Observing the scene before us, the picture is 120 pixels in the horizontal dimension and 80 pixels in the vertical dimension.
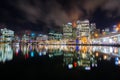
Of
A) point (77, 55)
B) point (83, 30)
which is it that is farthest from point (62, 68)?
point (83, 30)

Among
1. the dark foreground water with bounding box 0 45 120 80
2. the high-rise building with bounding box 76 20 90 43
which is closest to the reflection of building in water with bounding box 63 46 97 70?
the dark foreground water with bounding box 0 45 120 80

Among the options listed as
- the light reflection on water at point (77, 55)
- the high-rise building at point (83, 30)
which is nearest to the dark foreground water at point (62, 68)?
the light reflection on water at point (77, 55)

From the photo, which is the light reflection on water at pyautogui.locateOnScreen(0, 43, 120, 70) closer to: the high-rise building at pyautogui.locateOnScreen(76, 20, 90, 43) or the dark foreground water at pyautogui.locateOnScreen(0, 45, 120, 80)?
the dark foreground water at pyautogui.locateOnScreen(0, 45, 120, 80)

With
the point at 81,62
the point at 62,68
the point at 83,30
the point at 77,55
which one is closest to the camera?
the point at 62,68

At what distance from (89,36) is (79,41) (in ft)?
33.8

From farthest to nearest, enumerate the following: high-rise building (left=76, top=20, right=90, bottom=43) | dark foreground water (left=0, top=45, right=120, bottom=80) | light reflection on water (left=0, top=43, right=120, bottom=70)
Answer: high-rise building (left=76, top=20, right=90, bottom=43), light reflection on water (left=0, top=43, right=120, bottom=70), dark foreground water (left=0, top=45, right=120, bottom=80)

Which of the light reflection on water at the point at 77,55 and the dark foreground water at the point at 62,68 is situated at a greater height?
the light reflection on water at the point at 77,55

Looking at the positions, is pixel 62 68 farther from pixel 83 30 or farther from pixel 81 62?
pixel 83 30

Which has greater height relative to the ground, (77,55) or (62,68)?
(77,55)

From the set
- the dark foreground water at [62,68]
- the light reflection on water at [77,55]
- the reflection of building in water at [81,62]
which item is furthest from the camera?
the light reflection on water at [77,55]

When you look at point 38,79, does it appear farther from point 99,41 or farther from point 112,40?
point 99,41

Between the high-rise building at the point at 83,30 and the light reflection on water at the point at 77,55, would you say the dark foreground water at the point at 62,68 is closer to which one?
the light reflection on water at the point at 77,55

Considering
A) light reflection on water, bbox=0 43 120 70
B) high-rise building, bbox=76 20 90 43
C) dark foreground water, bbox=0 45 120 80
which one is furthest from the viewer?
high-rise building, bbox=76 20 90 43

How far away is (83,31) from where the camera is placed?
588ft
